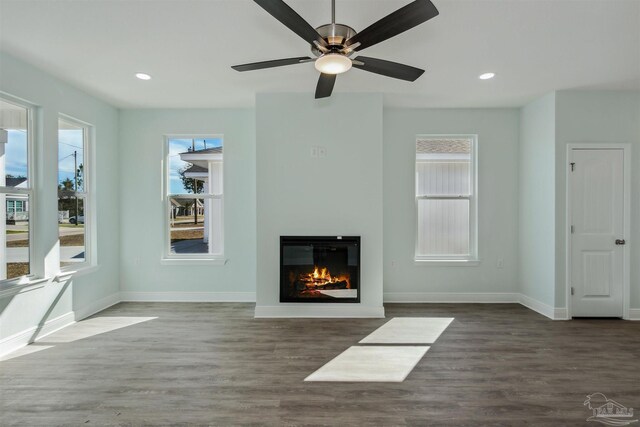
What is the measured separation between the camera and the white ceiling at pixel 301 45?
7.43 feet

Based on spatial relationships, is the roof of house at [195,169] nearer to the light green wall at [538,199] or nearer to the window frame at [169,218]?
A: the window frame at [169,218]

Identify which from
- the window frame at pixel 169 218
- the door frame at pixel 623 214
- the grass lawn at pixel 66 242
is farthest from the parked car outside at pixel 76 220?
the door frame at pixel 623 214

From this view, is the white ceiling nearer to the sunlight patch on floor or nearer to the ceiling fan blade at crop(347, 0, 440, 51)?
the ceiling fan blade at crop(347, 0, 440, 51)

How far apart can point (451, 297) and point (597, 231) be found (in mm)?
1884

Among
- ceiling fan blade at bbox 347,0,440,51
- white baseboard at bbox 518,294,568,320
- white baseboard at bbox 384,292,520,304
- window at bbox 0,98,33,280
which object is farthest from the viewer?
white baseboard at bbox 384,292,520,304

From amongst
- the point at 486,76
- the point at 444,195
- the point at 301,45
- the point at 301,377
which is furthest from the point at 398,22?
the point at 444,195

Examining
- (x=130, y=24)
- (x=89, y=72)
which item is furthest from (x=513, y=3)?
(x=89, y=72)

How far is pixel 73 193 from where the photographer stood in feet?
12.8

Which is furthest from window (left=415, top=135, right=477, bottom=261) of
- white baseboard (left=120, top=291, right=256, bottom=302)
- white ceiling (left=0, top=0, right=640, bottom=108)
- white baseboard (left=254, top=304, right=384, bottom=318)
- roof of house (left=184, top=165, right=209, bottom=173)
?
roof of house (left=184, top=165, right=209, bottom=173)

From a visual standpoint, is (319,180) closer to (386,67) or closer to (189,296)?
(386,67)

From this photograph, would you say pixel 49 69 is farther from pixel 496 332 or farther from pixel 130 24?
pixel 496 332

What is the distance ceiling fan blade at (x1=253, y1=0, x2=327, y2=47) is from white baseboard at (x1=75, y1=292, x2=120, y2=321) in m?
4.00

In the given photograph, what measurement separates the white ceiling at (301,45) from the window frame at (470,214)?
72 centimetres

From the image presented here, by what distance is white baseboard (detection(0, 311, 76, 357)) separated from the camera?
9.71 ft
